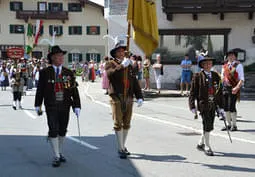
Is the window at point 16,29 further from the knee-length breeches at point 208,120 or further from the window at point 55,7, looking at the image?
the knee-length breeches at point 208,120

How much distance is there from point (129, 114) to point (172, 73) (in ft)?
51.2

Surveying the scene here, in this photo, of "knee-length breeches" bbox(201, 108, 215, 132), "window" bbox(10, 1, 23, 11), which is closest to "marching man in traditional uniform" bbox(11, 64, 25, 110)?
"knee-length breeches" bbox(201, 108, 215, 132)

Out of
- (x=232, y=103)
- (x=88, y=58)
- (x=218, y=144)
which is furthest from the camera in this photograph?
(x=88, y=58)

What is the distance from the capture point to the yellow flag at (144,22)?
793 cm

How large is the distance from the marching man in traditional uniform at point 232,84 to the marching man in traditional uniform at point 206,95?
264 cm

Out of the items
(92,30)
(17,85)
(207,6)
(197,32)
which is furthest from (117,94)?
(92,30)

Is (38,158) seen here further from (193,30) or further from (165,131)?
(193,30)

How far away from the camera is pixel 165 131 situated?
10516mm

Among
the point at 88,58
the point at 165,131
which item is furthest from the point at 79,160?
the point at 88,58

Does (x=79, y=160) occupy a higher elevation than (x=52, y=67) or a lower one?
lower

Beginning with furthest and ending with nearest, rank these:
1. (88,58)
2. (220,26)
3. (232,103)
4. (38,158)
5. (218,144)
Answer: (88,58)
(220,26)
(232,103)
(218,144)
(38,158)

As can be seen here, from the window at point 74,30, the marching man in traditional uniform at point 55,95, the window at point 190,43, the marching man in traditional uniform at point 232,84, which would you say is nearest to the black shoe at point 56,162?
the marching man in traditional uniform at point 55,95

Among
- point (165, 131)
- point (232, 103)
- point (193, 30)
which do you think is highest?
point (193, 30)

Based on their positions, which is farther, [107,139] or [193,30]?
[193,30]
